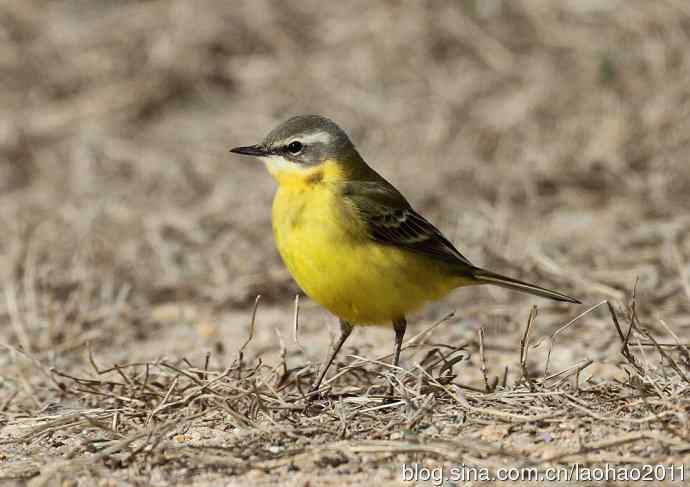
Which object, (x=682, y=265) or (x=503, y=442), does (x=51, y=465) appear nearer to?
(x=503, y=442)

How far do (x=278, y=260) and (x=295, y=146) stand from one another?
2.86 m

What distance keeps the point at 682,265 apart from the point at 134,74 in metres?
7.68

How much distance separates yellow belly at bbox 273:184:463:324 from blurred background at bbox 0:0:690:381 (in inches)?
42.7

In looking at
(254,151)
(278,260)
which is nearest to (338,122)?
(278,260)

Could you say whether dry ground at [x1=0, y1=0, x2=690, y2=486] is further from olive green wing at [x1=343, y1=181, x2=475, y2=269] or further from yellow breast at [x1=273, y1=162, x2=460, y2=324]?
olive green wing at [x1=343, y1=181, x2=475, y2=269]

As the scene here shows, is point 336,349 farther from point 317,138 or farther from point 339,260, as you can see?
point 317,138

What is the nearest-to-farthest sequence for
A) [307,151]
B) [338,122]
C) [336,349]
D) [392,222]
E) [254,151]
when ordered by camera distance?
[336,349]
[392,222]
[307,151]
[254,151]
[338,122]

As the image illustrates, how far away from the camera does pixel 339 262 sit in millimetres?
5773

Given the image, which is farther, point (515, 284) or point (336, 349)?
point (515, 284)

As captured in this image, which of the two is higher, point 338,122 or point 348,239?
point 338,122

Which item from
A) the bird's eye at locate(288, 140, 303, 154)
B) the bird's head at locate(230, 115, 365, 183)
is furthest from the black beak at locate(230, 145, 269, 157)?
the bird's eye at locate(288, 140, 303, 154)

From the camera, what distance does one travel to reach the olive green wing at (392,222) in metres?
6.05

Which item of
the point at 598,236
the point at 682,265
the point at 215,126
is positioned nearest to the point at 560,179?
the point at 598,236

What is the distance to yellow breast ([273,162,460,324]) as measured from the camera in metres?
5.77
